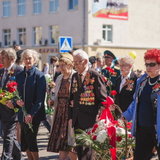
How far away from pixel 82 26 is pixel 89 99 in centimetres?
2897

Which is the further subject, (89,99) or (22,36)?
(22,36)

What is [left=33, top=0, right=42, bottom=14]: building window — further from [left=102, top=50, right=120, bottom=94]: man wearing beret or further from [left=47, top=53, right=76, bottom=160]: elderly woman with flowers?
[left=47, top=53, right=76, bottom=160]: elderly woman with flowers

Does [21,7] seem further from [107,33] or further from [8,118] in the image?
[8,118]

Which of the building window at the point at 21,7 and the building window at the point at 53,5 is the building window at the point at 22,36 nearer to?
the building window at the point at 21,7

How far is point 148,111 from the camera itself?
17.4 ft

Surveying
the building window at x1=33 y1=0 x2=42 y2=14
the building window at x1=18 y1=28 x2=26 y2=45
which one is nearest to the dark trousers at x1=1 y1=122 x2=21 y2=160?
the building window at x1=33 y1=0 x2=42 y2=14

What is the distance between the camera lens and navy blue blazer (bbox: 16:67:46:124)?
679cm

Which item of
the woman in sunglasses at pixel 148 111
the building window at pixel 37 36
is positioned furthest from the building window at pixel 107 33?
the woman in sunglasses at pixel 148 111

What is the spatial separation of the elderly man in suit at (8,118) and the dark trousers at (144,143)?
2.34m

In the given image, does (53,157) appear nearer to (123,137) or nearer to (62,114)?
(62,114)

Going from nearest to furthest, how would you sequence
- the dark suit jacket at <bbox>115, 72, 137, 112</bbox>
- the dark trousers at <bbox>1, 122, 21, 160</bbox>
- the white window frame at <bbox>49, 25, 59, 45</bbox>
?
the dark trousers at <bbox>1, 122, 21, 160</bbox> → the dark suit jacket at <bbox>115, 72, 137, 112</bbox> → the white window frame at <bbox>49, 25, 59, 45</bbox>

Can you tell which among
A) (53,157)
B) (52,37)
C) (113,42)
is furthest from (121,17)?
(53,157)

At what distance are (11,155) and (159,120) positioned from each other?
287cm


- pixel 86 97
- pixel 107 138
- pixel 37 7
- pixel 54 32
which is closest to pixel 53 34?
pixel 54 32
